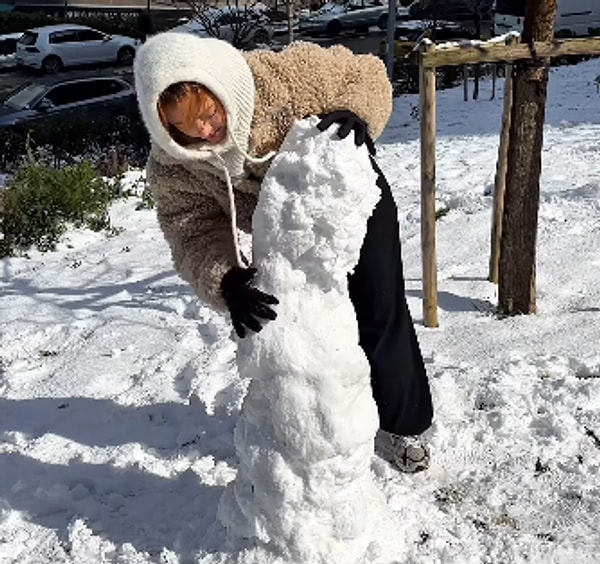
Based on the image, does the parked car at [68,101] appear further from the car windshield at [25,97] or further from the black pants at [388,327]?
the black pants at [388,327]

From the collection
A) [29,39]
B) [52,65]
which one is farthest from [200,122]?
[29,39]

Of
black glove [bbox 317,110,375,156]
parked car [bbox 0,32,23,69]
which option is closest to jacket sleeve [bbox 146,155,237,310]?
black glove [bbox 317,110,375,156]

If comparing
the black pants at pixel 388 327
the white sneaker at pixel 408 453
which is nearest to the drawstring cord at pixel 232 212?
the black pants at pixel 388 327

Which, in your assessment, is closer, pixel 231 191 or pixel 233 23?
pixel 231 191

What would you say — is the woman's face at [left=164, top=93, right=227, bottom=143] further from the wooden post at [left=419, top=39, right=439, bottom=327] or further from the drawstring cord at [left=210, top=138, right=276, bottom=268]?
the wooden post at [left=419, top=39, right=439, bottom=327]

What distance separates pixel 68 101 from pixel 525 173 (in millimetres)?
10102

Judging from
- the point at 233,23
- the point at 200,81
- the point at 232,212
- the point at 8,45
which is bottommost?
the point at 8,45

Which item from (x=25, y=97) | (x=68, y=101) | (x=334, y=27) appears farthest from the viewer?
(x=334, y=27)

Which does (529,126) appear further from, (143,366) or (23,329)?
(23,329)

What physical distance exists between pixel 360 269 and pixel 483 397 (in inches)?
44.2

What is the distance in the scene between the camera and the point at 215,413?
3.43 m

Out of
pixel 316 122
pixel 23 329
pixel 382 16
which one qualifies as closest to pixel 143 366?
pixel 23 329

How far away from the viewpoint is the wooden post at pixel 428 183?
3.61 metres

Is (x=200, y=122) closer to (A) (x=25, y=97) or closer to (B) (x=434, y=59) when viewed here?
(B) (x=434, y=59)
